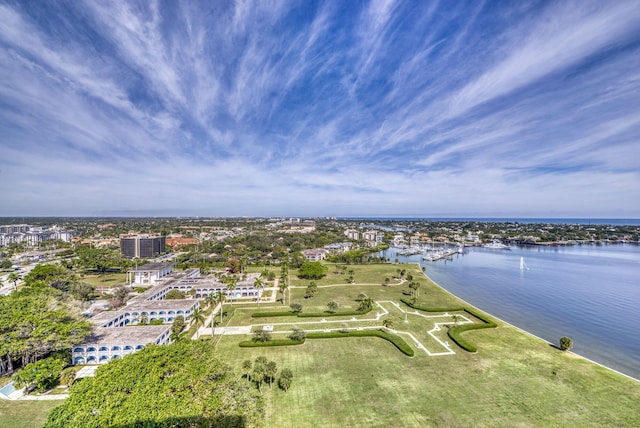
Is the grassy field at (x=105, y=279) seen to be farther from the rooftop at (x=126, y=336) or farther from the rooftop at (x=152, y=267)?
the rooftop at (x=126, y=336)

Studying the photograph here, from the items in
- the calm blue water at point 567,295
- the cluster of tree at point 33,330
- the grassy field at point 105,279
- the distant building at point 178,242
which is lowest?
the grassy field at point 105,279

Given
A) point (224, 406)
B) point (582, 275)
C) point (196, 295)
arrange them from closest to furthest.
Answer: point (224, 406)
point (196, 295)
point (582, 275)

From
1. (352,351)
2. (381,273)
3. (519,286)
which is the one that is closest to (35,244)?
(381,273)

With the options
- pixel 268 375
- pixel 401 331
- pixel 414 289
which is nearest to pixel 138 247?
pixel 414 289

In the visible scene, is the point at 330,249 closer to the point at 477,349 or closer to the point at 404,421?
the point at 477,349

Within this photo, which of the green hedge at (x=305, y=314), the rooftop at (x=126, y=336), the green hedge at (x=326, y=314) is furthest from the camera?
the green hedge at (x=305, y=314)

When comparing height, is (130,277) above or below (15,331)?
below

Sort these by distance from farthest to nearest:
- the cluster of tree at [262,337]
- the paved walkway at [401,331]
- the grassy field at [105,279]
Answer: the grassy field at [105,279]
the cluster of tree at [262,337]
the paved walkway at [401,331]

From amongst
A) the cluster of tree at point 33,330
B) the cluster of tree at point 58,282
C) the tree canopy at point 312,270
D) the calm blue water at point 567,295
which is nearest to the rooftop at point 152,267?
the cluster of tree at point 58,282
